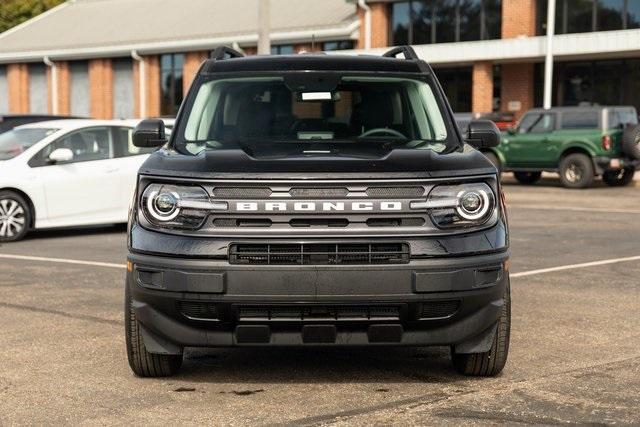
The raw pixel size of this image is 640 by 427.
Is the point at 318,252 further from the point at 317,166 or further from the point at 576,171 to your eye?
the point at 576,171

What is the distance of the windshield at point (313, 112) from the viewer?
6.57m

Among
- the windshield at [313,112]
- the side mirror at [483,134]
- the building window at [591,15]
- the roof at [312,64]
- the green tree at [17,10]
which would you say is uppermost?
the green tree at [17,10]

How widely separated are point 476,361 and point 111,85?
4859 cm

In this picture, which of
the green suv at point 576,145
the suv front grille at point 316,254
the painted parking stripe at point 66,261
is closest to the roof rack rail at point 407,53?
the suv front grille at point 316,254

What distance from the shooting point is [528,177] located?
27.9 m

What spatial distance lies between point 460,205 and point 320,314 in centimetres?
88

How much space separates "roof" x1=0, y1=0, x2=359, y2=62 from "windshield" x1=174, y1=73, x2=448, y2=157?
3484 centimetres

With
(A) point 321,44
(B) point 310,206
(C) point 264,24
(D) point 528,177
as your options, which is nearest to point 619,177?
(D) point 528,177

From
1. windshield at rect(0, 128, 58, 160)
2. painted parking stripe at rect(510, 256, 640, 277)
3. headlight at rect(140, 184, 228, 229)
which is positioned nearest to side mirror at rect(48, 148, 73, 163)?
windshield at rect(0, 128, 58, 160)

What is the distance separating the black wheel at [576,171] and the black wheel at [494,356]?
63.8 ft

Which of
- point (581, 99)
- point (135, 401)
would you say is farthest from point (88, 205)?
point (581, 99)

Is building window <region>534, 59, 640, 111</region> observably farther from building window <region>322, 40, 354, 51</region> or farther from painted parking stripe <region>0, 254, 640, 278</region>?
painted parking stripe <region>0, 254, 640, 278</region>

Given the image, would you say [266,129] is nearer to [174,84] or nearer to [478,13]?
[478,13]

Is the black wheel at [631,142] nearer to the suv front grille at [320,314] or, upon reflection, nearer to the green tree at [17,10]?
the suv front grille at [320,314]
